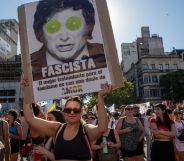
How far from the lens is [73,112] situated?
158 inches

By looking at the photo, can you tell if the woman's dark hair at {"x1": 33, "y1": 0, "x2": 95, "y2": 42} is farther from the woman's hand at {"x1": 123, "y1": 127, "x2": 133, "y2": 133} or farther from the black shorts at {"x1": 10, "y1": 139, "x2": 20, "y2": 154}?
the black shorts at {"x1": 10, "y1": 139, "x2": 20, "y2": 154}

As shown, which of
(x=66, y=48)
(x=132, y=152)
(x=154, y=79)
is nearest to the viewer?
(x=66, y=48)

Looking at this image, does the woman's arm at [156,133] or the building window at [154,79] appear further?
the building window at [154,79]

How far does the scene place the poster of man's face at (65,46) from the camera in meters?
4.34

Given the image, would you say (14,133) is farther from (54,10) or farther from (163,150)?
(54,10)

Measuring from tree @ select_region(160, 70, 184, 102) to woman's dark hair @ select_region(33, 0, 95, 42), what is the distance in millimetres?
77636

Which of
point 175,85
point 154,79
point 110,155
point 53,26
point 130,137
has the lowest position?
point 110,155

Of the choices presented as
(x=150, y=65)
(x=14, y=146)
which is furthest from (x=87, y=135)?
(x=150, y=65)

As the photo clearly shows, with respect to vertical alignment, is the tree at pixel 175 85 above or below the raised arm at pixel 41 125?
above

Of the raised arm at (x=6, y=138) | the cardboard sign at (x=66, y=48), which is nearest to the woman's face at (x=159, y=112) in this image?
the raised arm at (x=6, y=138)

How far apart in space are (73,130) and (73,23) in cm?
135

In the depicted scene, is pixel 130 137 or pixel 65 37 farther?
pixel 130 137

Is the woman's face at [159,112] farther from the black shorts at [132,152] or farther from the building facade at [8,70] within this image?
the building facade at [8,70]

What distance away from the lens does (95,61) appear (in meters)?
4.37
